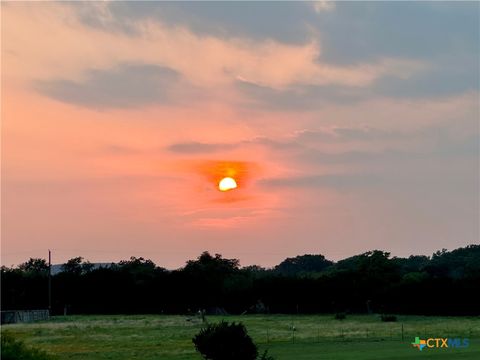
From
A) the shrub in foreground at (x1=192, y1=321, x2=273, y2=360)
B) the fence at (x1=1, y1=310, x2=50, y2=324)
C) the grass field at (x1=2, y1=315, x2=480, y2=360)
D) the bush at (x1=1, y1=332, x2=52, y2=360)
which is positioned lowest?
the grass field at (x1=2, y1=315, x2=480, y2=360)

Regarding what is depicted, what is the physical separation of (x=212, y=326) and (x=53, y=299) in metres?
99.3

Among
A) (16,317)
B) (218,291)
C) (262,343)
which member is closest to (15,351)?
(262,343)

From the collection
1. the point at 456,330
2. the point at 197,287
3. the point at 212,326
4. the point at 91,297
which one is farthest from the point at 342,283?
the point at 212,326

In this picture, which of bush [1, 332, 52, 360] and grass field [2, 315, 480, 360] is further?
grass field [2, 315, 480, 360]

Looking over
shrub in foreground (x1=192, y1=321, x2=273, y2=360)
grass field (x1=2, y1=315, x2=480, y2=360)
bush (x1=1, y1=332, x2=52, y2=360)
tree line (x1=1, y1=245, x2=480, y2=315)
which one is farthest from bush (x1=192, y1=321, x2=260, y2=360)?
tree line (x1=1, y1=245, x2=480, y2=315)

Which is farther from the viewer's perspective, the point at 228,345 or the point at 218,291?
the point at 218,291

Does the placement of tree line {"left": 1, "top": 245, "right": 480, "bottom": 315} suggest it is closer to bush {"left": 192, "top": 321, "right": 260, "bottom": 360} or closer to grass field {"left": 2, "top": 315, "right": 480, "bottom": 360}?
grass field {"left": 2, "top": 315, "right": 480, "bottom": 360}

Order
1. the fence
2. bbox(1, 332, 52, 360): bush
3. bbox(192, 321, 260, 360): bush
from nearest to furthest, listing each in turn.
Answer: bbox(1, 332, 52, 360): bush
bbox(192, 321, 260, 360): bush
the fence

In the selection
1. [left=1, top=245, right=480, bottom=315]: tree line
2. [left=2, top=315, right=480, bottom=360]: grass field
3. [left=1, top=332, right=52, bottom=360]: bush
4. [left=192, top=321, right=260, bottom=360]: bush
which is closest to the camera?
[left=1, top=332, right=52, bottom=360]: bush

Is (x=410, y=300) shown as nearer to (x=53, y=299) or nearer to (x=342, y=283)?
(x=342, y=283)

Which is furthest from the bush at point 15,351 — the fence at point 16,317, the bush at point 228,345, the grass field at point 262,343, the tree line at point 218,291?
the tree line at point 218,291

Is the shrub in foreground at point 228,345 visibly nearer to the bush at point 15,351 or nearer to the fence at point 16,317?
the bush at point 15,351

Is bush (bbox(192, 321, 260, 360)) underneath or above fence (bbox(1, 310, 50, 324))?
underneath

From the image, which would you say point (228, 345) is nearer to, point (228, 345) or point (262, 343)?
point (228, 345)
